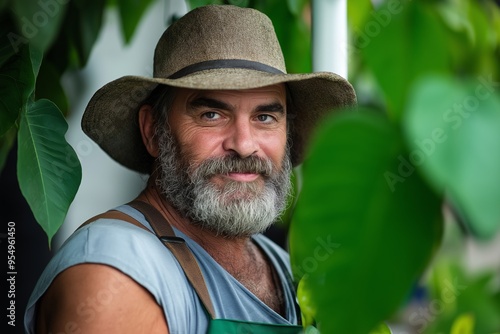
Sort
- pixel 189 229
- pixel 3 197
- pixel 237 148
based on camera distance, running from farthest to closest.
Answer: pixel 3 197
pixel 189 229
pixel 237 148

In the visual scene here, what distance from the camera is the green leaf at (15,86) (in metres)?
1.17

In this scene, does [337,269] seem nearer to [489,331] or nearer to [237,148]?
[489,331]

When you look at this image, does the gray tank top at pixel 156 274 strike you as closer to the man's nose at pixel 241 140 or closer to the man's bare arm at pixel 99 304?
the man's bare arm at pixel 99 304

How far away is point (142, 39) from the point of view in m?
3.25

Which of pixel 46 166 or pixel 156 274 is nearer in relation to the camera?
→ pixel 46 166

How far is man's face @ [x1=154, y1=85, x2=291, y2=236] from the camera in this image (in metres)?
1.55

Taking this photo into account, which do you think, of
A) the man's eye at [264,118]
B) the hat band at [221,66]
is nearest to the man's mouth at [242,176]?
the man's eye at [264,118]

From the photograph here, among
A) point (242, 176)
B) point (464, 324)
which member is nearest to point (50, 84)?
point (242, 176)

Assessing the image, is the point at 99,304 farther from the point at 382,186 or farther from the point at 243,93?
the point at 382,186

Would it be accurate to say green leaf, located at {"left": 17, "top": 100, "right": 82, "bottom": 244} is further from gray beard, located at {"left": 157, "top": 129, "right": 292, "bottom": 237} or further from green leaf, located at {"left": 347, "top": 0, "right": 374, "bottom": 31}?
green leaf, located at {"left": 347, "top": 0, "right": 374, "bottom": 31}

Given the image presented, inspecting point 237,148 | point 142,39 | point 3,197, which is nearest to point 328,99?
point 237,148

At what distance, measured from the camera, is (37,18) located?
103cm

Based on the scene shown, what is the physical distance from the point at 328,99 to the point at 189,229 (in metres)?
0.42

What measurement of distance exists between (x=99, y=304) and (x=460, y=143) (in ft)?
3.21
